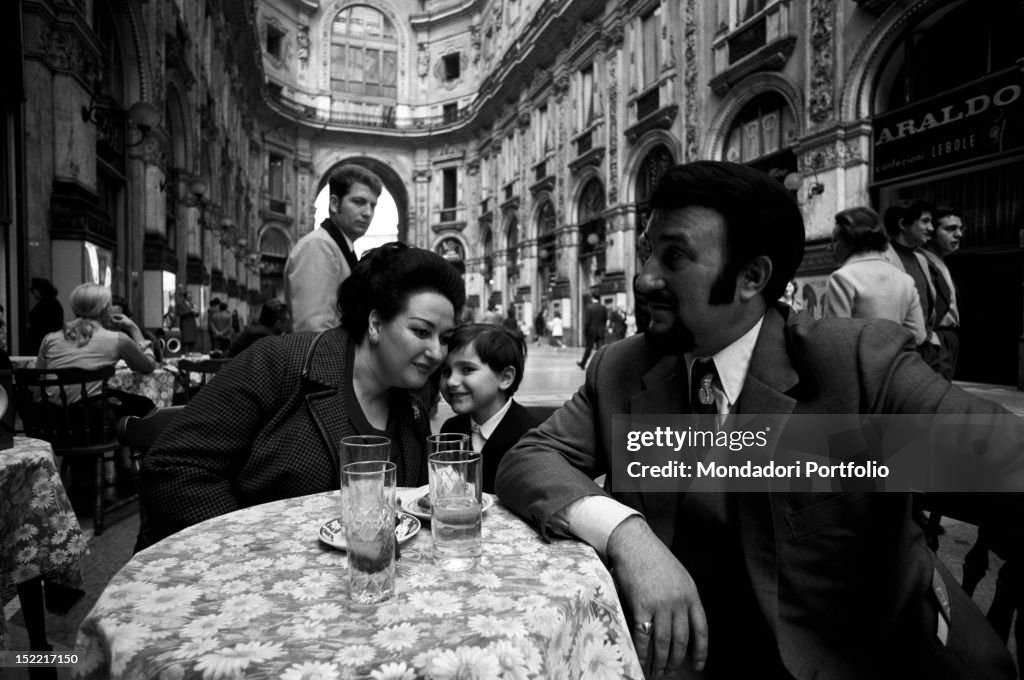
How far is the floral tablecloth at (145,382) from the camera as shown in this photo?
15.4 ft

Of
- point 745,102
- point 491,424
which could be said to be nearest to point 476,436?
point 491,424

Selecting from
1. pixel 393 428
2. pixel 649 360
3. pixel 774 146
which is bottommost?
pixel 393 428

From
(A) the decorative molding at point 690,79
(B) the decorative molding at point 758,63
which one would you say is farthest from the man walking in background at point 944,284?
(A) the decorative molding at point 690,79

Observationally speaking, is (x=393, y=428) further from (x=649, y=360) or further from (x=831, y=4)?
(x=831, y=4)

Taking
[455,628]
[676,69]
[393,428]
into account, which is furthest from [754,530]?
[676,69]

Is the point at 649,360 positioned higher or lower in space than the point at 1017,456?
higher

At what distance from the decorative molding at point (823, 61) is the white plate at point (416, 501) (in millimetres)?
11210

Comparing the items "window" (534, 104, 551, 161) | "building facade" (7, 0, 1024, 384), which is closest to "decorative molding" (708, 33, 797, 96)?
"building facade" (7, 0, 1024, 384)

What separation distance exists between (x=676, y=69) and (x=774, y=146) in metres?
4.03

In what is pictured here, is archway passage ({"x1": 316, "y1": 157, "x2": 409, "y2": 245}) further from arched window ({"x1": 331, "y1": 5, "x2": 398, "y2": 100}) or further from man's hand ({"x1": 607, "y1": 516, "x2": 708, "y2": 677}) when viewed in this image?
man's hand ({"x1": 607, "y1": 516, "x2": 708, "y2": 677})

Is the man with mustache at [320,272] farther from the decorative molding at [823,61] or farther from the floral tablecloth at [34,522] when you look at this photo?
the decorative molding at [823,61]

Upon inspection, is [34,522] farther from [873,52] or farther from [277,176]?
[277,176]

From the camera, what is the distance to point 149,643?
2.84 ft

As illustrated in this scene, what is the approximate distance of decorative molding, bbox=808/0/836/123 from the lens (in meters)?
10.4
